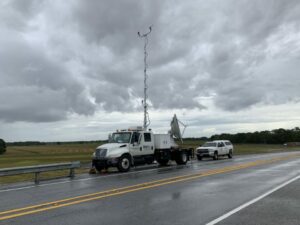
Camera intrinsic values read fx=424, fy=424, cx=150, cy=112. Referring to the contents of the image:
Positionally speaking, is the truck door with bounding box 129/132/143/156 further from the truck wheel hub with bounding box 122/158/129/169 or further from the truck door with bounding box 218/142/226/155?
the truck door with bounding box 218/142/226/155

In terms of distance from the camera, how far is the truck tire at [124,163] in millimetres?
23125

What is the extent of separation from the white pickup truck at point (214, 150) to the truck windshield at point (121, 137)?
15228mm

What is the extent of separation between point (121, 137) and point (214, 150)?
16.0m

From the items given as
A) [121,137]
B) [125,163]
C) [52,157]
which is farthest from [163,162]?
[52,157]

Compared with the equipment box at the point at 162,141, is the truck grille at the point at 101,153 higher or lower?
lower

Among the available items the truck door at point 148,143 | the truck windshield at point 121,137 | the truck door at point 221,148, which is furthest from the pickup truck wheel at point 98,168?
the truck door at point 221,148

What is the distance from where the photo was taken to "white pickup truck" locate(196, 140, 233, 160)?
38.8 metres

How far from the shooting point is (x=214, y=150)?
39.0m

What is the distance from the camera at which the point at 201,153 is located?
38.9m

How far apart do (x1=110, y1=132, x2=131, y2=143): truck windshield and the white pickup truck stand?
15.2m

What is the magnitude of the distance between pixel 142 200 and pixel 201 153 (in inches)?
1102

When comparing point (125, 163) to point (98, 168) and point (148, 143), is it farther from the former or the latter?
point (148, 143)

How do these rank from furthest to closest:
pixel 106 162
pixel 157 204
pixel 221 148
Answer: pixel 221 148 < pixel 106 162 < pixel 157 204

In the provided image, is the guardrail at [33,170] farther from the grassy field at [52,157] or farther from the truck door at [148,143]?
the truck door at [148,143]
